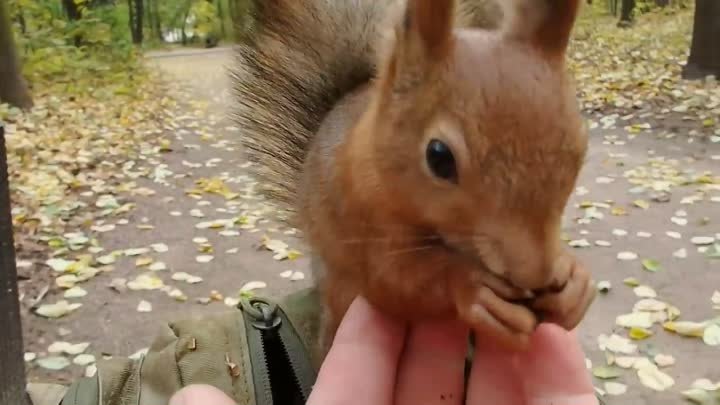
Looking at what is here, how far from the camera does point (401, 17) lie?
81cm

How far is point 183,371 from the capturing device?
3.81 ft

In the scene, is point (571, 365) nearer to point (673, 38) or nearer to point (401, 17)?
point (401, 17)

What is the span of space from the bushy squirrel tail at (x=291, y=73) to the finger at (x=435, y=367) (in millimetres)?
519

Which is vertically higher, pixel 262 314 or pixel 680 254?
pixel 262 314

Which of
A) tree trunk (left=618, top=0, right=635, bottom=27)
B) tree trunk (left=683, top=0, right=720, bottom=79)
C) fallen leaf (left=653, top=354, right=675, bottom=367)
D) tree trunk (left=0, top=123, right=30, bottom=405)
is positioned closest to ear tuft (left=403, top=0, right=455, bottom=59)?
tree trunk (left=0, top=123, right=30, bottom=405)

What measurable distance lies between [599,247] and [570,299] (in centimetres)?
200

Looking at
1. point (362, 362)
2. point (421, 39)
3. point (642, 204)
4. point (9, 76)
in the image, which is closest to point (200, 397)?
point (362, 362)

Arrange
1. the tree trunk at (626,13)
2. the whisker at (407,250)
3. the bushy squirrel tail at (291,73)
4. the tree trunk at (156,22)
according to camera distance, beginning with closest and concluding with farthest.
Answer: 1. the whisker at (407,250)
2. the bushy squirrel tail at (291,73)
3. the tree trunk at (156,22)
4. the tree trunk at (626,13)

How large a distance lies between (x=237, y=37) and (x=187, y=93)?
15.9ft

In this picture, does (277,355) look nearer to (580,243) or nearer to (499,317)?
(499,317)

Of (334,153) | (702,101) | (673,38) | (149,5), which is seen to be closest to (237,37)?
(334,153)

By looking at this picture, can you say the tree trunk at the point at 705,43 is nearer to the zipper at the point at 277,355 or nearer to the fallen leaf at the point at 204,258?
the fallen leaf at the point at 204,258

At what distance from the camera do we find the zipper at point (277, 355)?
3.87ft

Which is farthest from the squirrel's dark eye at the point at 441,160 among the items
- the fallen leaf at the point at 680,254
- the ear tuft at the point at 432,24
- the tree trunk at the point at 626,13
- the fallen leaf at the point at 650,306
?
the tree trunk at the point at 626,13
